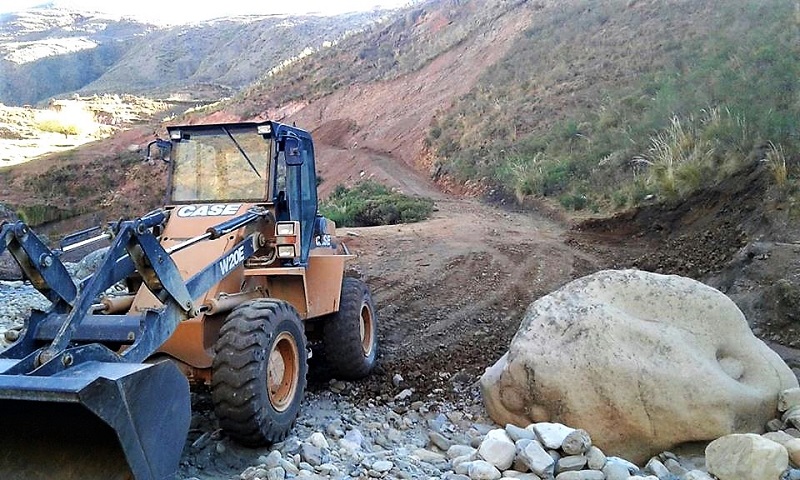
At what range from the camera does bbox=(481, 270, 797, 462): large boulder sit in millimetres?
5262

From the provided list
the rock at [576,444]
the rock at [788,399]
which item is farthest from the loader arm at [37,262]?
the rock at [788,399]

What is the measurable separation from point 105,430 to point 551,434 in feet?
8.99

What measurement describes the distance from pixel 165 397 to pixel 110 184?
2751 centimetres

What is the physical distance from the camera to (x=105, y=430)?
3.69 metres

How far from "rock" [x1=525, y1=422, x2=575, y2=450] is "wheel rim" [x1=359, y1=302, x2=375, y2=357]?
2.76m

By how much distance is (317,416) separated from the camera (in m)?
5.94

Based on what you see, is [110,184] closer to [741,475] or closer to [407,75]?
[407,75]

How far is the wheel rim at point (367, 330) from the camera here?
7.38 meters

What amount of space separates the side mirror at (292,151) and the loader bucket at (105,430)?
2.53m

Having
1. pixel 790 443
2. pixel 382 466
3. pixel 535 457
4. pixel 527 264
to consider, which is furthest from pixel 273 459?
pixel 527 264

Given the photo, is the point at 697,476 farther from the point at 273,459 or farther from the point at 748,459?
the point at 273,459

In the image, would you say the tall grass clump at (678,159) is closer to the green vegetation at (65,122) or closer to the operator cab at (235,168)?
the operator cab at (235,168)

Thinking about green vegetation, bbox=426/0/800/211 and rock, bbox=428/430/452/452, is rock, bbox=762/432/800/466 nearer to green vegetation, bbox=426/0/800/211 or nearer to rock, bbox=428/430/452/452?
rock, bbox=428/430/452/452

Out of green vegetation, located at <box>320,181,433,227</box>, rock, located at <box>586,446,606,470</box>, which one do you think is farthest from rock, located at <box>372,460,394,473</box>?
green vegetation, located at <box>320,181,433,227</box>
